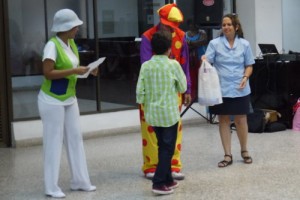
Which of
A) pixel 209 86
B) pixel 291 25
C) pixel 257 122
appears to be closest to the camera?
pixel 209 86

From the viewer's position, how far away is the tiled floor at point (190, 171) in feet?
15.5

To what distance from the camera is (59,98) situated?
4625mm

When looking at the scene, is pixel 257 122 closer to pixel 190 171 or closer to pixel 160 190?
pixel 190 171

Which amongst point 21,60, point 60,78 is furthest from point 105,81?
point 60,78

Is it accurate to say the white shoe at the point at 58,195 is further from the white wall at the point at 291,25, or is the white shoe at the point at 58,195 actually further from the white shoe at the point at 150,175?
the white wall at the point at 291,25

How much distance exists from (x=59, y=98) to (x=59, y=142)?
0.36 meters

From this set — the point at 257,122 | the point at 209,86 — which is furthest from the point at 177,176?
the point at 257,122

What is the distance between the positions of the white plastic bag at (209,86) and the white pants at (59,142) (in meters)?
1.27

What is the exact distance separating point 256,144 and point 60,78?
307 cm

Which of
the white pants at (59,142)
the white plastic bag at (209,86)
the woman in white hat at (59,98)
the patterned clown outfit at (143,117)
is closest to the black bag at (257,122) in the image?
the white plastic bag at (209,86)

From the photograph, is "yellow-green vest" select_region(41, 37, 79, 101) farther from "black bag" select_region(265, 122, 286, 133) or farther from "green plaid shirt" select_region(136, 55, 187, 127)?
"black bag" select_region(265, 122, 286, 133)

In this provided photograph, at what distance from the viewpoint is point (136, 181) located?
17.0 feet

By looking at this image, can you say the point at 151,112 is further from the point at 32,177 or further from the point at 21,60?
the point at 21,60

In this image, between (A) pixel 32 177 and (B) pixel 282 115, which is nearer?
(A) pixel 32 177
